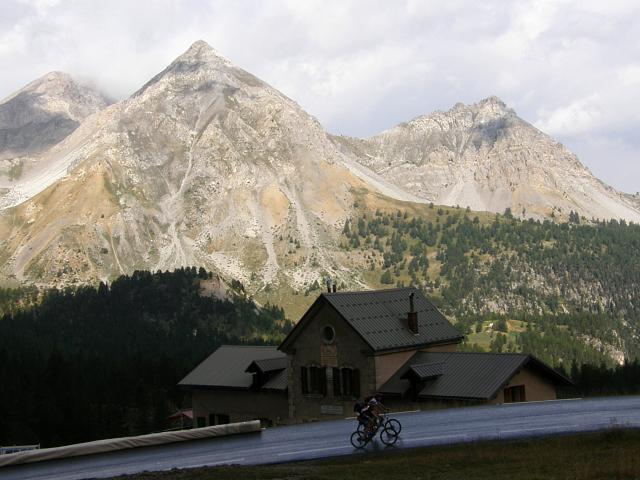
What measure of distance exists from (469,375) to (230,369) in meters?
24.2

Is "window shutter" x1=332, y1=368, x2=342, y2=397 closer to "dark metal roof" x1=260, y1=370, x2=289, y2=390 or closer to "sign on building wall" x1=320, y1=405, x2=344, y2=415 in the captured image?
"sign on building wall" x1=320, y1=405, x2=344, y2=415

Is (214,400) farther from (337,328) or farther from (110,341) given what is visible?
(110,341)

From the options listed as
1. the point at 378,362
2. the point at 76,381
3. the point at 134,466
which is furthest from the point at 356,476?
the point at 76,381

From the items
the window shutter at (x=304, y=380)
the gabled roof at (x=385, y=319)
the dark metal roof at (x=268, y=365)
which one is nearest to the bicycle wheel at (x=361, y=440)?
the gabled roof at (x=385, y=319)

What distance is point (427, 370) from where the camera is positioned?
53.3 metres

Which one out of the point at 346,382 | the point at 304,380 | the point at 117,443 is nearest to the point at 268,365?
the point at 304,380

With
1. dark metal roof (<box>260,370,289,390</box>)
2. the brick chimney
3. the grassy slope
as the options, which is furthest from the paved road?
dark metal roof (<box>260,370,289,390</box>)

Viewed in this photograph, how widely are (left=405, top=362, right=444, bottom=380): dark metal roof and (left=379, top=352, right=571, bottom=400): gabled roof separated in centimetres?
16

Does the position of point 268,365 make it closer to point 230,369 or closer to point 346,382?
point 230,369

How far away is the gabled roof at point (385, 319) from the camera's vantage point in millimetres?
57256

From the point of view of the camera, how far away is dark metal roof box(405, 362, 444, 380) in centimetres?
5266

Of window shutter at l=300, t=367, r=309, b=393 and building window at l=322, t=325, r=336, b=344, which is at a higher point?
building window at l=322, t=325, r=336, b=344

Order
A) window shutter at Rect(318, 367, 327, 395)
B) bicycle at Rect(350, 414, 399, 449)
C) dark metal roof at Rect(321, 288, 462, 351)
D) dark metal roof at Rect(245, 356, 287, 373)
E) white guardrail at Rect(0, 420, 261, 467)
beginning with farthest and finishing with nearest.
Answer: dark metal roof at Rect(245, 356, 287, 373) → window shutter at Rect(318, 367, 327, 395) → dark metal roof at Rect(321, 288, 462, 351) → white guardrail at Rect(0, 420, 261, 467) → bicycle at Rect(350, 414, 399, 449)

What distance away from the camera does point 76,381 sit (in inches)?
4624
